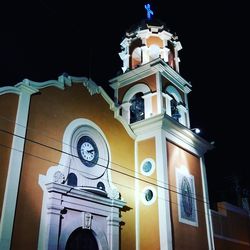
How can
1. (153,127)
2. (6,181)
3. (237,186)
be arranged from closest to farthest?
(6,181), (153,127), (237,186)

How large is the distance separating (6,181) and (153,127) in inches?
251

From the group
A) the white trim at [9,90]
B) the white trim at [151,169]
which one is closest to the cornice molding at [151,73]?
the white trim at [151,169]

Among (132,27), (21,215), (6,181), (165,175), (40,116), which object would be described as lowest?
(21,215)

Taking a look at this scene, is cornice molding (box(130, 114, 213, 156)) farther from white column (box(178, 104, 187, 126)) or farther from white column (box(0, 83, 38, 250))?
white column (box(0, 83, 38, 250))

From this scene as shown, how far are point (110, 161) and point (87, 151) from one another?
1.09 meters

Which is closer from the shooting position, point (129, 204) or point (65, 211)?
point (65, 211)

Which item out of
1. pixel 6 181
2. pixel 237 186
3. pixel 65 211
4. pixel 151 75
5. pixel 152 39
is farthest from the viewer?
pixel 237 186

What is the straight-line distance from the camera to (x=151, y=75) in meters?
15.9

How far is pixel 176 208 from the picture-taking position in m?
13.5

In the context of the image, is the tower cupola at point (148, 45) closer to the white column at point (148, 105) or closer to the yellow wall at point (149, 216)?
the white column at point (148, 105)

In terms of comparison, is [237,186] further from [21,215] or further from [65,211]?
[21,215]

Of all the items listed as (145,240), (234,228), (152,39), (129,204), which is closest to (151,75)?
(152,39)

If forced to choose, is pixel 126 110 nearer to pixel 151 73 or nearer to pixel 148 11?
pixel 151 73

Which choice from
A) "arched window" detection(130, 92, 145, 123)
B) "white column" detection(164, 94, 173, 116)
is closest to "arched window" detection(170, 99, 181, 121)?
"white column" detection(164, 94, 173, 116)
